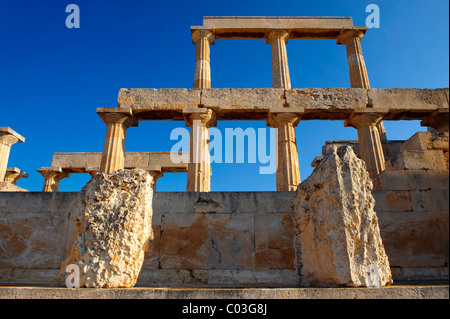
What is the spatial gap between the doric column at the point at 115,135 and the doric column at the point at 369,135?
8.27m

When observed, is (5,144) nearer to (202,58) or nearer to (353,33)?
(202,58)

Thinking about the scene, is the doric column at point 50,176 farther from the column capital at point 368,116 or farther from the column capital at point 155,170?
the column capital at point 368,116

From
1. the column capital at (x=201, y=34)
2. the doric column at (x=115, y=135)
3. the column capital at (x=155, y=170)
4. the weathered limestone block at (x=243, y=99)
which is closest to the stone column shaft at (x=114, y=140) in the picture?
the doric column at (x=115, y=135)

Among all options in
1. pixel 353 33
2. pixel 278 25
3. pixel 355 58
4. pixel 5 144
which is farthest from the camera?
pixel 5 144

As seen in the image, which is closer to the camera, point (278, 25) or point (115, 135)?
point (115, 135)

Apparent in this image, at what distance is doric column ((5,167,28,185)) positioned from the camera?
19641mm

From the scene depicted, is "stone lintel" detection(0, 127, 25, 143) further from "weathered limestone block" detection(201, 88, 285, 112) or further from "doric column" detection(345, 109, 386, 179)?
"doric column" detection(345, 109, 386, 179)

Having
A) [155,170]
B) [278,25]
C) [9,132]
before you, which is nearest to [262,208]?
[278,25]

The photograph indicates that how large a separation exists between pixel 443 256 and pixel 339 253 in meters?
4.05

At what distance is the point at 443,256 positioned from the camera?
6.07m

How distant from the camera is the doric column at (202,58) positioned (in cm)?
1244

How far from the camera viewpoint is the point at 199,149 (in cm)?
1092

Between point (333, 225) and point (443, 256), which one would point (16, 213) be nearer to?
point (333, 225)

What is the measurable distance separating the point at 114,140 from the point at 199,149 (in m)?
3.04
